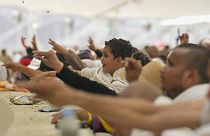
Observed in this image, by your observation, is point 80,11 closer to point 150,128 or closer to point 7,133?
point 7,133

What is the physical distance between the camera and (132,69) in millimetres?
2143

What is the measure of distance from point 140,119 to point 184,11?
1062 centimetres

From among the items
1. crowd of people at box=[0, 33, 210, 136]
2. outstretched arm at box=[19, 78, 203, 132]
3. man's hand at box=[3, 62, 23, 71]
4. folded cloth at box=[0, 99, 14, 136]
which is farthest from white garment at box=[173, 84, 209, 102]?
man's hand at box=[3, 62, 23, 71]

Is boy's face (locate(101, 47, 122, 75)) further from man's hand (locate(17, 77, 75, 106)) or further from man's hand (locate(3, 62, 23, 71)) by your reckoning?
man's hand (locate(17, 77, 75, 106))

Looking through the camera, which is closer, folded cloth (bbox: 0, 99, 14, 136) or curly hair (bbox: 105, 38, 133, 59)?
folded cloth (bbox: 0, 99, 14, 136)

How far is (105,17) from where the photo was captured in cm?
1327

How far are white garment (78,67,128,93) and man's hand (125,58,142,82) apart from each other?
704 mm

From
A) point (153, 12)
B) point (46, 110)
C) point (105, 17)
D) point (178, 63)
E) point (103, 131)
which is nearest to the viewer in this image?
point (178, 63)

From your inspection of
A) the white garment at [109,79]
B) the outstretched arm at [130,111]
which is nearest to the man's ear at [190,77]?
the outstretched arm at [130,111]

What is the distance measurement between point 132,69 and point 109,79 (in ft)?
3.44

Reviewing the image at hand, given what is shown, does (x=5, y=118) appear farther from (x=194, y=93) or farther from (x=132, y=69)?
(x=194, y=93)

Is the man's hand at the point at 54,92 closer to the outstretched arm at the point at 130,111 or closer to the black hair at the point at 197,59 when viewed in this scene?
the outstretched arm at the point at 130,111

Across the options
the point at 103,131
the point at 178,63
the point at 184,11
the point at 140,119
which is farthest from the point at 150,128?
the point at 184,11

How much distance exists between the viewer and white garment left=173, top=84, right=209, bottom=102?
5.20 feet
